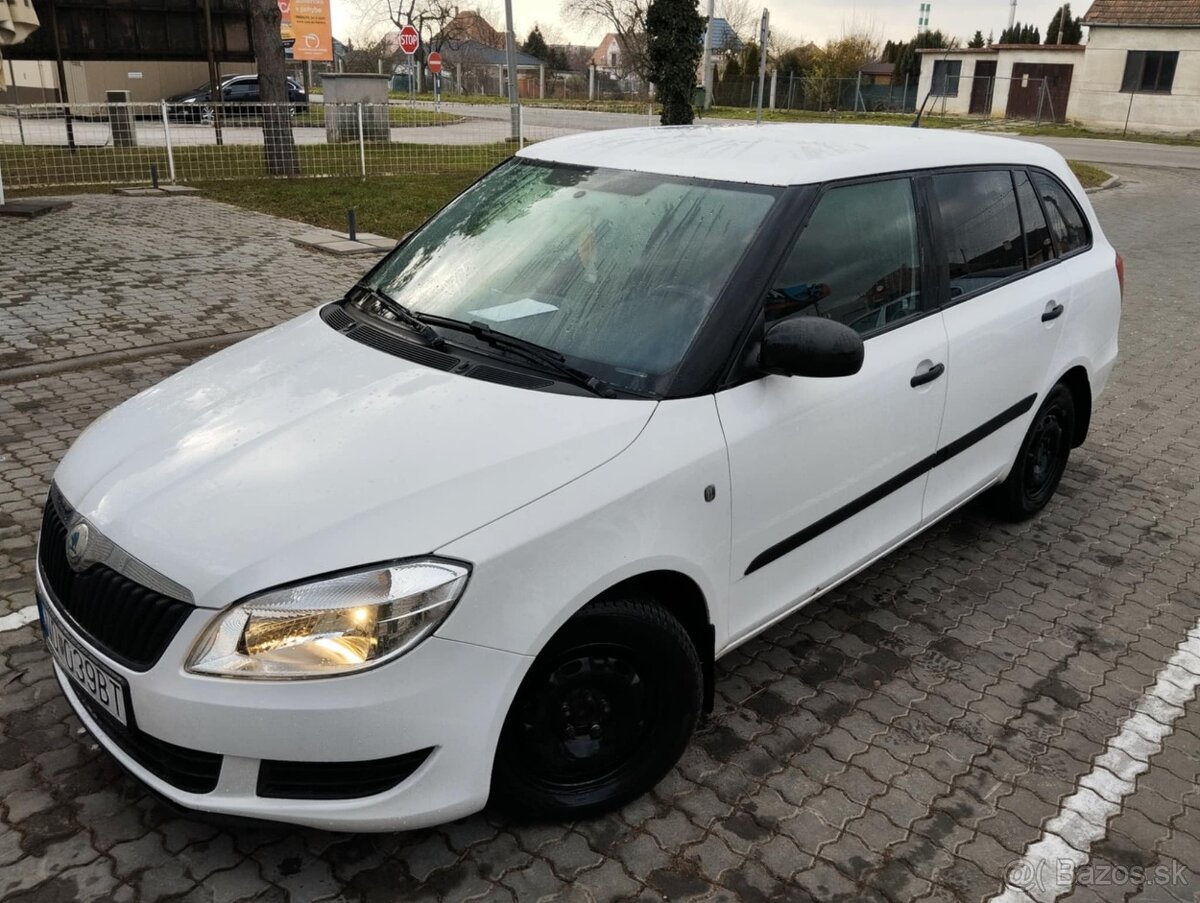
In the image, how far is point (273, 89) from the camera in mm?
17219

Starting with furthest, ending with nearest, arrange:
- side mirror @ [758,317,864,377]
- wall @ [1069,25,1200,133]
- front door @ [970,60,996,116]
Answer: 1. front door @ [970,60,996,116]
2. wall @ [1069,25,1200,133]
3. side mirror @ [758,317,864,377]

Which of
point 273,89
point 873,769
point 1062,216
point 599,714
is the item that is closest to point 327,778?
point 599,714

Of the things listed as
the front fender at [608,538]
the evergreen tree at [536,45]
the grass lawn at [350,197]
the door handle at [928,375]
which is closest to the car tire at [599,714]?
the front fender at [608,538]

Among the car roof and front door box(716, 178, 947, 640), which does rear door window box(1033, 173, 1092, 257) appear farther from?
front door box(716, 178, 947, 640)

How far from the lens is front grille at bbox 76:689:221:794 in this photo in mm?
2252

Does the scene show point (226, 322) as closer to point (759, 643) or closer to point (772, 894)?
point (759, 643)

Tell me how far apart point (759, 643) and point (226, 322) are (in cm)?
597

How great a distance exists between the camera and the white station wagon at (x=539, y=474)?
221cm

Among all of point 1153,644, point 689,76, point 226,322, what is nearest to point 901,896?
point 1153,644

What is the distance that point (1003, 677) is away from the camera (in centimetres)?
358

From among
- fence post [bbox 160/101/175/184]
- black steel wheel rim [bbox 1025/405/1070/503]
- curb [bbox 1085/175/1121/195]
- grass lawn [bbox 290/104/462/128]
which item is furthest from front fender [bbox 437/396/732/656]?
→ curb [bbox 1085/175/1121/195]

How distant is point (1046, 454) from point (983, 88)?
45.7 m

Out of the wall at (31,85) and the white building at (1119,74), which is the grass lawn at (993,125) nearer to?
the white building at (1119,74)

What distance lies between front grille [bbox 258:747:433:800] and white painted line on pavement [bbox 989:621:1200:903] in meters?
1.62
